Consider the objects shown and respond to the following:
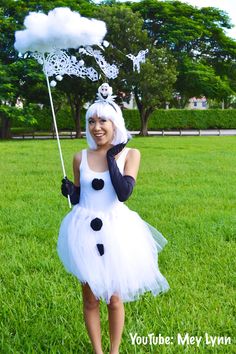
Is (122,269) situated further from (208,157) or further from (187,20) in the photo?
(187,20)

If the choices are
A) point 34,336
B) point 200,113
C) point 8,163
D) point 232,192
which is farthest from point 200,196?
point 200,113

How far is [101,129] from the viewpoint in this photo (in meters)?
2.69

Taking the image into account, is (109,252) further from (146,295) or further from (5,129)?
A: (5,129)

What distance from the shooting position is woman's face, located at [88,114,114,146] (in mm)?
2695

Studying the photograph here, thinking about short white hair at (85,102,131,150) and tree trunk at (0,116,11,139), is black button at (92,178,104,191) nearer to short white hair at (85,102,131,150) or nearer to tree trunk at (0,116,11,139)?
short white hair at (85,102,131,150)

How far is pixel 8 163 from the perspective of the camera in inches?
496

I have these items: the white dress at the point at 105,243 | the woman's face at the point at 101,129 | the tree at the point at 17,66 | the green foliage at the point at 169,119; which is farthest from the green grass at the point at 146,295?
the green foliage at the point at 169,119

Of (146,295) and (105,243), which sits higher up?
(105,243)

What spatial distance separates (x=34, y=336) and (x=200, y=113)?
37.0 metres

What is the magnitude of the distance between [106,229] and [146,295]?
53.1 inches

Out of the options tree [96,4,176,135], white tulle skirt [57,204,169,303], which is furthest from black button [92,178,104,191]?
tree [96,4,176,135]

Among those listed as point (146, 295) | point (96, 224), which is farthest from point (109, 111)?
point (146, 295)

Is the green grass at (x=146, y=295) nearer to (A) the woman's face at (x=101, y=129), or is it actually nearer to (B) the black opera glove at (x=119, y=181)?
(B) the black opera glove at (x=119, y=181)

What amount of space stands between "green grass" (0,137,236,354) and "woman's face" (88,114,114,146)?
1340mm
